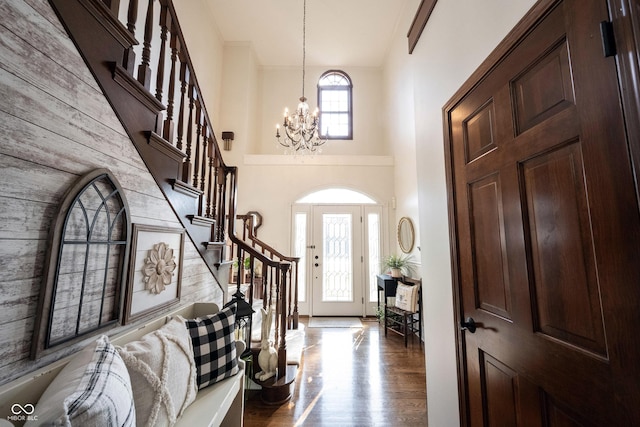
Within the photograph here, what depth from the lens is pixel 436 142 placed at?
1.67m

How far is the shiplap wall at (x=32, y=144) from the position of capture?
0.74 m

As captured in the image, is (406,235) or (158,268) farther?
(406,235)

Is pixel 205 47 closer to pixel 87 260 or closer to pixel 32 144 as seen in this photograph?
pixel 32 144

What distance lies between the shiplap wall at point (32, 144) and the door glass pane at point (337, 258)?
3.98 m

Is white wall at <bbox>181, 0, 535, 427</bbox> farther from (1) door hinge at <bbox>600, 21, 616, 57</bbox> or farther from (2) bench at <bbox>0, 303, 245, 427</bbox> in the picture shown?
(2) bench at <bbox>0, 303, 245, 427</bbox>

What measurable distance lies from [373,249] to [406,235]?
84 centimetres

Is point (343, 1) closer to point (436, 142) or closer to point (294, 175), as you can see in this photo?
point (294, 175)

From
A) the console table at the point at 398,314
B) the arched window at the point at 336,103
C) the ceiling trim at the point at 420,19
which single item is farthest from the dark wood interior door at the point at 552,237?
the arched window at the point at 336,103

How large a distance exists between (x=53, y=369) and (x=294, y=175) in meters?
4.21

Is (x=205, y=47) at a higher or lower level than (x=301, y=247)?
higher

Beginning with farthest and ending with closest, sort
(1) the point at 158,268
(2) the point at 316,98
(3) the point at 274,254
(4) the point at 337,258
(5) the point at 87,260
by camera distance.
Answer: (2) the point at 316,98
(4) the point at 337,258
(3) the point at 274,254
(1) the point at 158,268
(5) the point at 87,260

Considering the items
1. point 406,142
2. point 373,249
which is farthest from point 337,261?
point 406,142

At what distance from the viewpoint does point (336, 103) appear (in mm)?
5617

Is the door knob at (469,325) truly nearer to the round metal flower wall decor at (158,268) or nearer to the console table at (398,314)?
the round metal flower wall decor at (158,268)
